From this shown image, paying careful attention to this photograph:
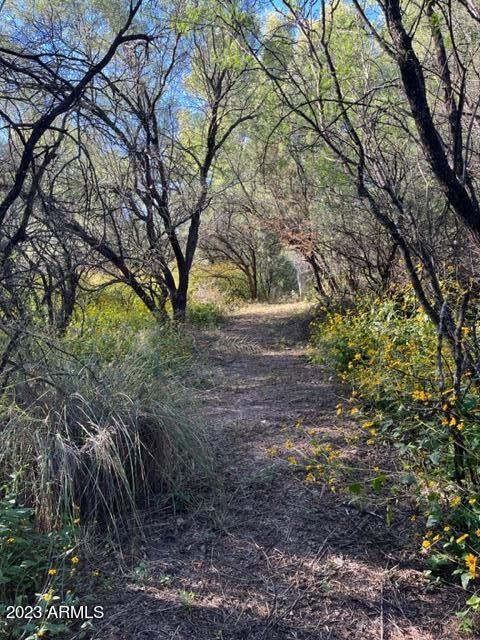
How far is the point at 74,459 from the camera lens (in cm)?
250

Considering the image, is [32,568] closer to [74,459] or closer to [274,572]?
[74,459]

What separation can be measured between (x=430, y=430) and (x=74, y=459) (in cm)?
188

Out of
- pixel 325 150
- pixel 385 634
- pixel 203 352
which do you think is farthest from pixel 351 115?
pixel 385 634

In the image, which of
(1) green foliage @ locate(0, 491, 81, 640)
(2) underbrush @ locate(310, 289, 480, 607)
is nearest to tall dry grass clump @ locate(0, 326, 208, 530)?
(1) green foliage @ locate(0, 491, 81, 640)

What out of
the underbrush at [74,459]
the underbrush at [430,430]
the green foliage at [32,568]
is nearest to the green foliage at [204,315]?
the underbrush at [430,430]

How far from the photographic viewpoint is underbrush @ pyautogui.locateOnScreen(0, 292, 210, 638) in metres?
2.08

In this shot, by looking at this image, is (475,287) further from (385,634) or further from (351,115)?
(351,115)

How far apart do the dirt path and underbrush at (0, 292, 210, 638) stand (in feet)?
0.83

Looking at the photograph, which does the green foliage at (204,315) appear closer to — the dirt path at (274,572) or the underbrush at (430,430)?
the underbrush at (430,430)

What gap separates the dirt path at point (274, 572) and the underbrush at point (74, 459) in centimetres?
25

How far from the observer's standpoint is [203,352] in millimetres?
6859

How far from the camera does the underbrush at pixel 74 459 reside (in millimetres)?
2082

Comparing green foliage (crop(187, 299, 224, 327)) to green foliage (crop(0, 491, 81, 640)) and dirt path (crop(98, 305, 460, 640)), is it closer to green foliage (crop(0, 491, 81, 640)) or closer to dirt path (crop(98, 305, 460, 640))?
dirt path (crop(98, 305, 460, 640))

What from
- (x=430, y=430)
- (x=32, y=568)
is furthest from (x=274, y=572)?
(x=430, y=430)
